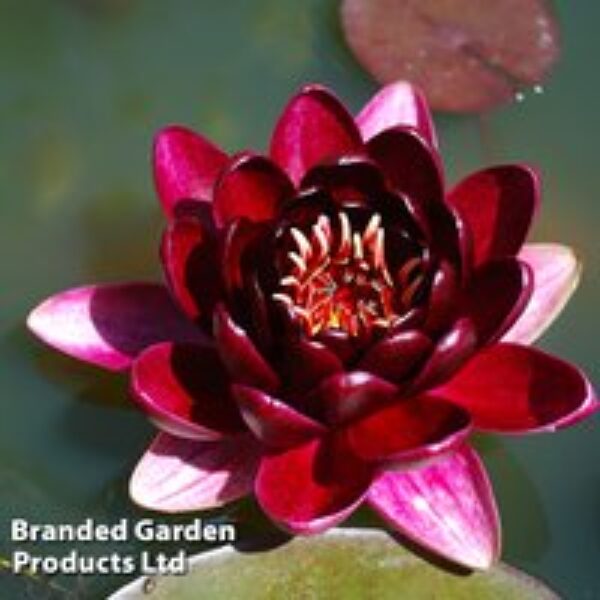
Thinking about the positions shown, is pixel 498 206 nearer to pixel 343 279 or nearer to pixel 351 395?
pixel 343 279

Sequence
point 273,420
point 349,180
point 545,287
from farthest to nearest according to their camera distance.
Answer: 1. point 545,287
2. point 349,180
3. point 273,420

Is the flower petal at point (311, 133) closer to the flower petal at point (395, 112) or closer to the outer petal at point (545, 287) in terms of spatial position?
the flower petal at point (395, 112)

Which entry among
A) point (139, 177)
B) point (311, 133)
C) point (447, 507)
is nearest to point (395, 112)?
point (311, 133)

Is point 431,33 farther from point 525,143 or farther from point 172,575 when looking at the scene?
point 172,575

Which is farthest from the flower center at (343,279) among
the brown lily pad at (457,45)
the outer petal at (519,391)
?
the brown lily pad at (457,45)

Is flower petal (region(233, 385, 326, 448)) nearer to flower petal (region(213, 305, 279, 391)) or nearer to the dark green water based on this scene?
flower petal (region(213, 305, 279, 391))

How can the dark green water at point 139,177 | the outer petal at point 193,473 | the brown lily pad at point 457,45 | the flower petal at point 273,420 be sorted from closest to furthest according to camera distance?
1. the flower petal at point 273,420
2. the outer petal at point 193,473
3. the dark green water at point 139,177
4. the brown lily pad at point 457,45
